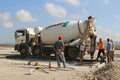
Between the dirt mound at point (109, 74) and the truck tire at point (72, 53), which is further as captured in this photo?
the truck tire at point (72, 53)

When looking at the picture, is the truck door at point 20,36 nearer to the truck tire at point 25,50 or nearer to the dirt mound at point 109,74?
the truck tire at point 25,50

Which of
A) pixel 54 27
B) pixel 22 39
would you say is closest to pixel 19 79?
pixel 54 27

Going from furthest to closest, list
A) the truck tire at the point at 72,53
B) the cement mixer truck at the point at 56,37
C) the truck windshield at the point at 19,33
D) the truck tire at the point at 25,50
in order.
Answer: the truck windshield at the point at 19,33 < the truck tire at the point at 25,50 < the truck tire at the point at 72,53 < the cement mixer truck at the point at 56,37

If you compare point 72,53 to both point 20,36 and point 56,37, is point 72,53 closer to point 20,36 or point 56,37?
point 56,37

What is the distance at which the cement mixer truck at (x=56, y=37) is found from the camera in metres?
25.0

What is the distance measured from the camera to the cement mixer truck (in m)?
25.0

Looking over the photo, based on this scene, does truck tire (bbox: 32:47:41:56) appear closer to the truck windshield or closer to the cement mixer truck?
the cement mixer truck

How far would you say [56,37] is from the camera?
26750 mm

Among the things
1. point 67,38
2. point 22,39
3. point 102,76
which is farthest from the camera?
point 22,39

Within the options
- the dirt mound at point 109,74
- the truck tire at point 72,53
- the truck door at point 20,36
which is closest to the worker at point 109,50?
the truck tire at point 72,53

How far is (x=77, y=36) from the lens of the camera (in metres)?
25.6

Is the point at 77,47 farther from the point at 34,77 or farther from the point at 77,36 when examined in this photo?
the point at 34,77

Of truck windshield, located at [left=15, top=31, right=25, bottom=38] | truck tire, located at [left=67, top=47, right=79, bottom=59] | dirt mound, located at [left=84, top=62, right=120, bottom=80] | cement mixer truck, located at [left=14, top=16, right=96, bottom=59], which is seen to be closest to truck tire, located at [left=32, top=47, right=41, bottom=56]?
→ cement mixer truck, located at [left=14, top=16, right=96, bottom=59]

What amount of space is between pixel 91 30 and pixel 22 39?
7838mm
